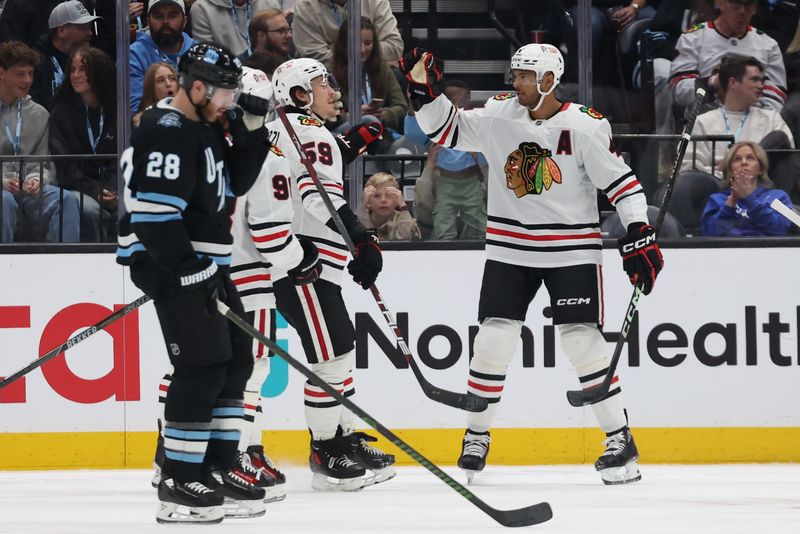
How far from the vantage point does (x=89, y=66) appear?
17.8 ft

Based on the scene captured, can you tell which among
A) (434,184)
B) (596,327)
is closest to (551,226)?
(596,327)

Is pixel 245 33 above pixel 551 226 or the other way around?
above

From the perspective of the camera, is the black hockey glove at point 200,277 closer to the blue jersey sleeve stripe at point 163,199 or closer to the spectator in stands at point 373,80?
the blue jersey sleeve stripe at point 163,199

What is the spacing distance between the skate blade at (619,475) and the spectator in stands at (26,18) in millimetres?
2702

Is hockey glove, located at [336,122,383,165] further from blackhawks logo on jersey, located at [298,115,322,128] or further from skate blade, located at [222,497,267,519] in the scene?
skate blade, located at [222,497,267,519]

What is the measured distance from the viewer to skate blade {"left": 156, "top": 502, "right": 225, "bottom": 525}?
3.54 meters

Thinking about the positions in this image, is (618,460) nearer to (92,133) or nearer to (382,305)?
(382,305)

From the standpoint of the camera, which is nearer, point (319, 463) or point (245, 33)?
point (319, 463)

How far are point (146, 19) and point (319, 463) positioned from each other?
77.4 inches

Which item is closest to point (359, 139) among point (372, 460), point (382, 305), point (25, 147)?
point (382, 305)

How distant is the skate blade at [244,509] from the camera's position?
375cm

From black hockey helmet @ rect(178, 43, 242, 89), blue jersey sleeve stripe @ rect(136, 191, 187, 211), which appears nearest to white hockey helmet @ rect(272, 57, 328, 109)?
black hockey helmet @ rect(178, 43, 242, 89)

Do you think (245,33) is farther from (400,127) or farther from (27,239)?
(27,239)

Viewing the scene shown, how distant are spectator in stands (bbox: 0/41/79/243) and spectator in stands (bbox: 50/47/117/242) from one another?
0.05 meters
